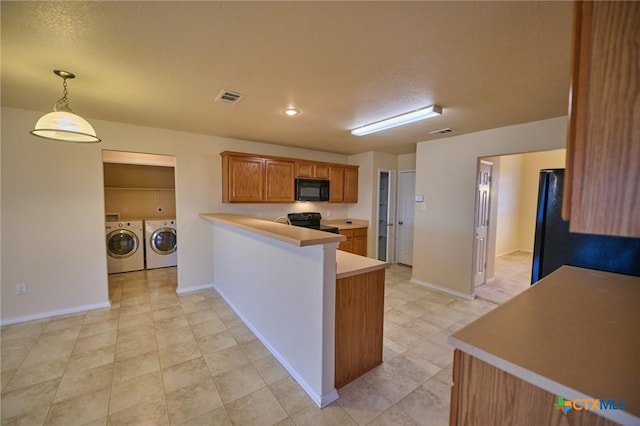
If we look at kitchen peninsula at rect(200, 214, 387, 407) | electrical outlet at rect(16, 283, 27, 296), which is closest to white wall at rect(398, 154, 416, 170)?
kitchen peninsula at rect(200, 214, 387, 407)

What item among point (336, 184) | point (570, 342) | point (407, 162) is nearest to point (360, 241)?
point (336, 184)

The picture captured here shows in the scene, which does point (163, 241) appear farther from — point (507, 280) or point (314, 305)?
point (507, 280)

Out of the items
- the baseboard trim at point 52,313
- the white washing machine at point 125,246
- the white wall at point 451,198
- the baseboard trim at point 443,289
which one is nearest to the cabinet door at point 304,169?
the white wall at point 451,198

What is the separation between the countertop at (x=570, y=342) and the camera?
0.66 metres

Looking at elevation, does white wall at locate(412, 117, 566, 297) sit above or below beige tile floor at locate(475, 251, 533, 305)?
above

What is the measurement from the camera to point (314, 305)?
186cm

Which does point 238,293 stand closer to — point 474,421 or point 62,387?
point 62,387

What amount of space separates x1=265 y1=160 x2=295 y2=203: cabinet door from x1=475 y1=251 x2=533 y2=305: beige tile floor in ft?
11.2

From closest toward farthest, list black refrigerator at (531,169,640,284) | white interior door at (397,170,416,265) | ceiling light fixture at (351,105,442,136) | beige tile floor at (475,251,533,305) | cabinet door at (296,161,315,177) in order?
black refrigerator at (531,169,640,284) → ceiling light fixture at (351,105,442,136) → beige tile floor at (475,251,533,305) → cabinet door at (296,161,315,177) → white interior door at (397,170,416,265)

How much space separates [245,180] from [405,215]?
11.4 ft

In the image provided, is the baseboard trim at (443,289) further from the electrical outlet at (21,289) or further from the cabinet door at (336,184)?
the electrical outlet at (21,289)

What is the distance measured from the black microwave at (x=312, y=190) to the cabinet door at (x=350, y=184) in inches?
20.2

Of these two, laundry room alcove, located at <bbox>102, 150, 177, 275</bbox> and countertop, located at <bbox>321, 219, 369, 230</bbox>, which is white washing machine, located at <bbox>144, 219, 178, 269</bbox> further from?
countertop, located at <bbox>321, 219, 369, 230</bbox>

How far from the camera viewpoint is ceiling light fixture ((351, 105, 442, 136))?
264cm
